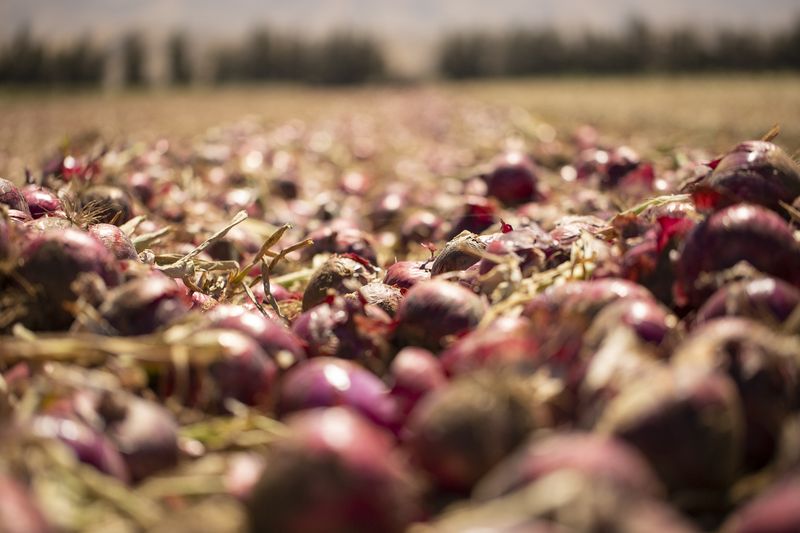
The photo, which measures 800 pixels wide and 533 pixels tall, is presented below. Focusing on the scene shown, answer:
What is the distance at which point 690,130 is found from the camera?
341 inches

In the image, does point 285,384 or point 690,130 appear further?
point 690,130

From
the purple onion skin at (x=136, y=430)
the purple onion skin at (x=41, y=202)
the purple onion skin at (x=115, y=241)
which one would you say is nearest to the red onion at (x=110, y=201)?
the purple onion skin at (x=41, y=202)

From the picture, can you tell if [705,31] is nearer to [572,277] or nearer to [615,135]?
[615,135]

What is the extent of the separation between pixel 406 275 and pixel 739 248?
1039 millimetres

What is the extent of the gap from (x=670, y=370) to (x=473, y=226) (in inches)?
84.2

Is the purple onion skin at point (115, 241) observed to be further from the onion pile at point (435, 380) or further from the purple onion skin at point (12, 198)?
the purple onion skin at point (12, 198)

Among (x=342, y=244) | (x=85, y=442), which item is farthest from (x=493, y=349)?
(x=342, y=244)

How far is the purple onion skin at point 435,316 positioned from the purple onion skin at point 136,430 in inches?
25.8

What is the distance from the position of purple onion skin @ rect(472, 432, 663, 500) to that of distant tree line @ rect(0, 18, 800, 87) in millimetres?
36910

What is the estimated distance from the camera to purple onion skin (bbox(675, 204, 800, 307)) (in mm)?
1880

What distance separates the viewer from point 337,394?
5.14 ft

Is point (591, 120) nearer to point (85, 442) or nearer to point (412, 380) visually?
point (412, 380)

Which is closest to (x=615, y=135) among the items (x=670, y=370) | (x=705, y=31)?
(x=670, y=370)

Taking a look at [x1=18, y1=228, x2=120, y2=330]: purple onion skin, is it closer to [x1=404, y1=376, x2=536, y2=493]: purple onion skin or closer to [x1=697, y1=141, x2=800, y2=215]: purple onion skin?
[x1=404, y1=376, x2=536, y2=493]: purple onion skin
